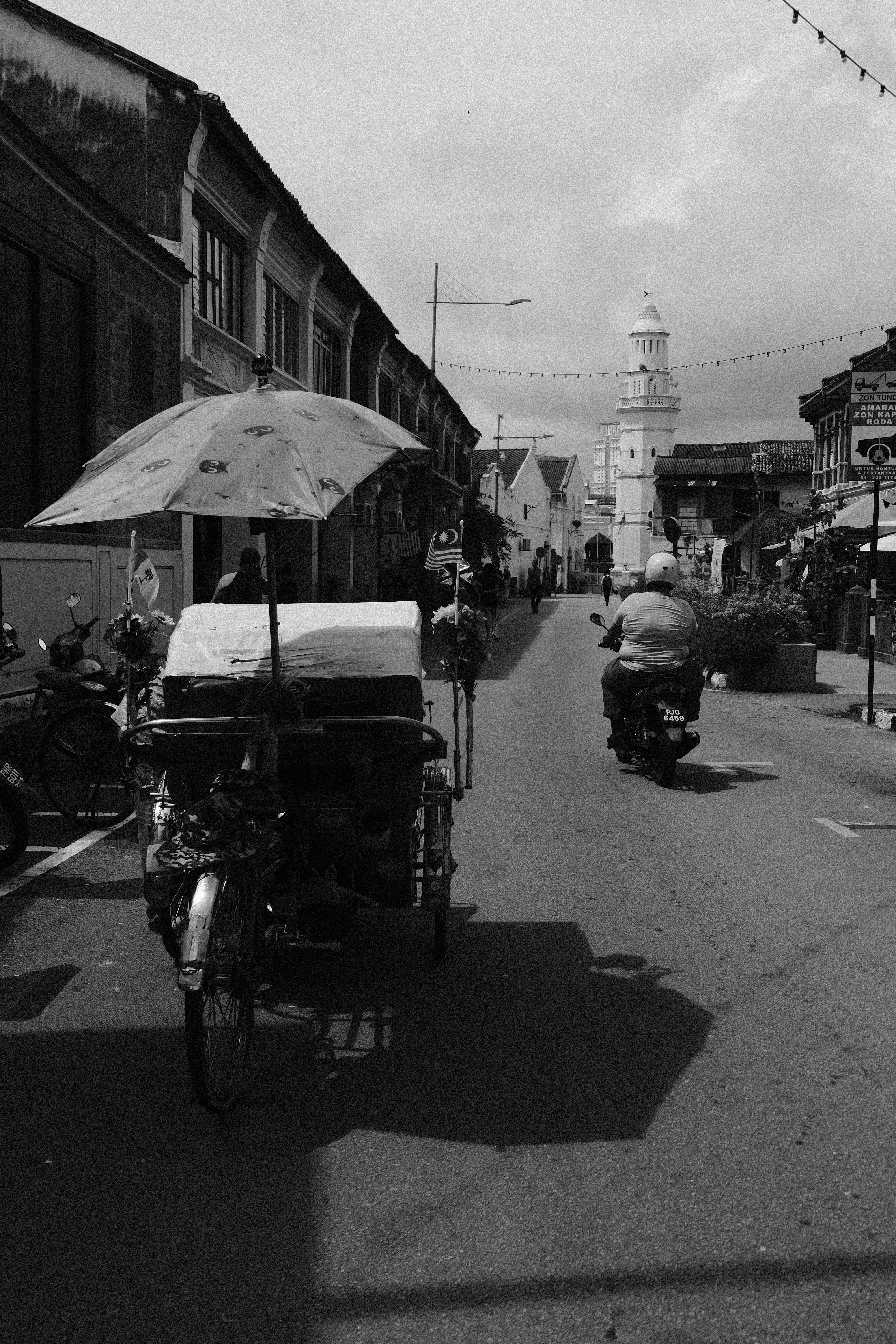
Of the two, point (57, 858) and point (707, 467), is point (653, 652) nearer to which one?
point (57, 858)

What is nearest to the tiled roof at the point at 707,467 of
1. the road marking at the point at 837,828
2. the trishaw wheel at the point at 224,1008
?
the road marking at the point at 837,828

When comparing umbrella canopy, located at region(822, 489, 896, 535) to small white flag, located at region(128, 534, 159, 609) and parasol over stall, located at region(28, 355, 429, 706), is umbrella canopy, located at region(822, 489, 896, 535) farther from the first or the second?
parasol over stall, located at region(28, 355, 429, 706)

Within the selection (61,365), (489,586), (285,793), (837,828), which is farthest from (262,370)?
(489,586)

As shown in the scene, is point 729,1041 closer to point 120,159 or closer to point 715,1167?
point 715,1167

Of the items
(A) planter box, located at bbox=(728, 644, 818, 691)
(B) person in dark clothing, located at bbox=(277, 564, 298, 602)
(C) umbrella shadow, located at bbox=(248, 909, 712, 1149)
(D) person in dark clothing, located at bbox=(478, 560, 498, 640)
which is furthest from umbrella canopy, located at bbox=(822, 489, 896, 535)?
→ (C) umbrella shadow, located at bbox=(248, 909, 712, 1149)

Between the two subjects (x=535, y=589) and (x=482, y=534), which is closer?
(x=482, y=534)

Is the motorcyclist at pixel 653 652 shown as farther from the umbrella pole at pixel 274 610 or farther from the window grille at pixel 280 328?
the window grille at pixel 280 328

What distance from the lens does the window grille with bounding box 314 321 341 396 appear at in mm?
29719

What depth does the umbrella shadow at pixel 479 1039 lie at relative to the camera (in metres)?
4.06

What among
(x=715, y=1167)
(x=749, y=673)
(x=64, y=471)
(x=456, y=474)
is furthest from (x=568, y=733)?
(x=456, y=474)

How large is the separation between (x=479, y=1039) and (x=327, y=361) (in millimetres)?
27855

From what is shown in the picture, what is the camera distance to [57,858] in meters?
7.75

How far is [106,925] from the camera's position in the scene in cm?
624

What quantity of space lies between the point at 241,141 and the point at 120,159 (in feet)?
6.83
